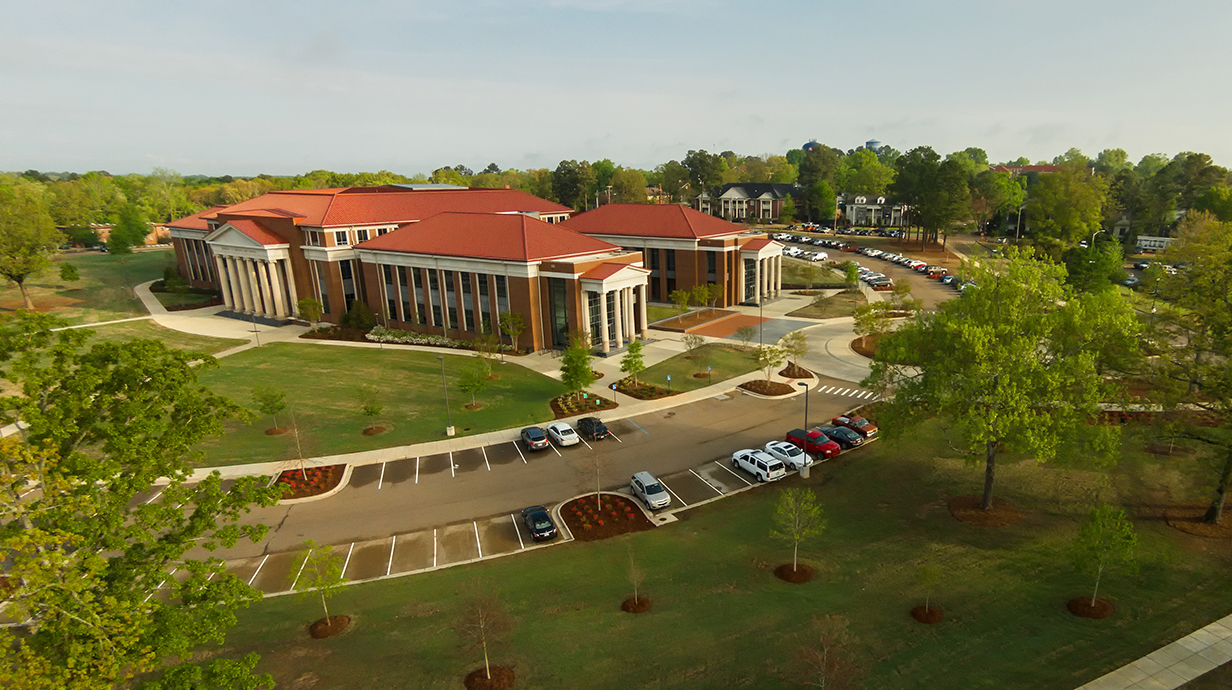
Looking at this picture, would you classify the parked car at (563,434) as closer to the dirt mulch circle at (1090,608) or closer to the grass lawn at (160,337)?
the dirt mulch circle at (1090,608)

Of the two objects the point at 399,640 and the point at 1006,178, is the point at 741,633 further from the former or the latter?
the point at 1006,178

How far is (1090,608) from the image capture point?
24.3 meters

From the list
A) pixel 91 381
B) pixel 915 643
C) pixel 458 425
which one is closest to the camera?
pixel 91 381

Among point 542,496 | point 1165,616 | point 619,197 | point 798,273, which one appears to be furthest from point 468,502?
point 619,197

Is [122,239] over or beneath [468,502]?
over

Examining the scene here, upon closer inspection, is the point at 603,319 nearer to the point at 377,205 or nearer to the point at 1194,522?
the point at 377,205

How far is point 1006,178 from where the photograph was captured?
144375 millimetres

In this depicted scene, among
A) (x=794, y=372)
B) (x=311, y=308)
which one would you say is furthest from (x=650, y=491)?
(x=311, y=308)

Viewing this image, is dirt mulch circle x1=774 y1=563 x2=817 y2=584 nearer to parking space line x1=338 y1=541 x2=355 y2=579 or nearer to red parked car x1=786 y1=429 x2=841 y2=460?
red parked car x1=786 y1=429 x2=841 y2=460

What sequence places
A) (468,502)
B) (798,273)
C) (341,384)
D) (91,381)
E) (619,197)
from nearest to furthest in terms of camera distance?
1. (91,381)
2. (468,502)
3. (341,384)
4. (798,273)
5. (619,197)

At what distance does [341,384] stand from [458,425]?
16.4 meters

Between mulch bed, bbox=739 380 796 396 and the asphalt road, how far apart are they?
6.28 feet

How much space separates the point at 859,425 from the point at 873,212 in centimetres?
14067

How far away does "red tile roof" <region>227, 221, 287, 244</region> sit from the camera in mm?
80000
